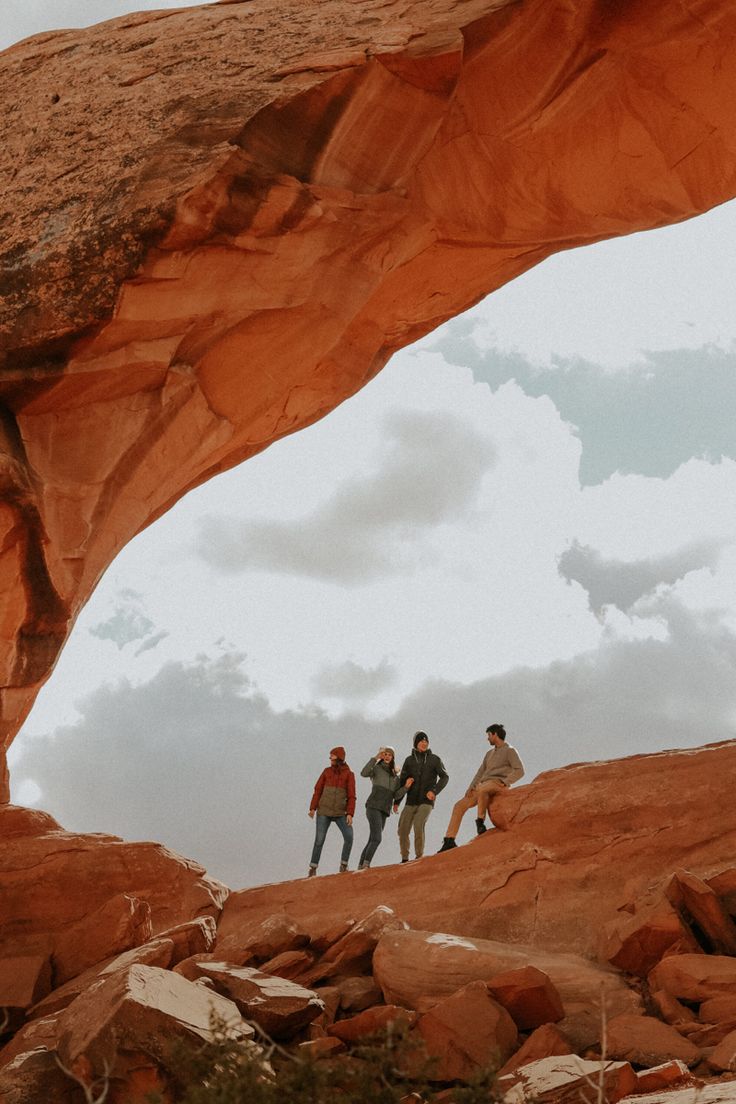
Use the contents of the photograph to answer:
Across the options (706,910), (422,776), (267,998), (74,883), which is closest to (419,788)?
(422,776)

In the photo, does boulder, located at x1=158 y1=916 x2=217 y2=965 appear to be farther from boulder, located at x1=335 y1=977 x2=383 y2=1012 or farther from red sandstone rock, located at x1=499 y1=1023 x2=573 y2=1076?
red sandstone rock, located at x1=499 y1=1023 x2=573 y2=1076

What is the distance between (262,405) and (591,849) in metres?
5.99

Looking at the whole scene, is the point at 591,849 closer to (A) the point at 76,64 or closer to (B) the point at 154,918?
(B) the point at 154,918

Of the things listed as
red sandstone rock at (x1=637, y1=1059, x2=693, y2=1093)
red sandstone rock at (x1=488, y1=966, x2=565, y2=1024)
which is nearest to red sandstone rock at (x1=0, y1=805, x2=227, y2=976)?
red sandstone rock at (x1=488, y1=966, x2=565, y2=1024)

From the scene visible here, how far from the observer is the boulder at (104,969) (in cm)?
988

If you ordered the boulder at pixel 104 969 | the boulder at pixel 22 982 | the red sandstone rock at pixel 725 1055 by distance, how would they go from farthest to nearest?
the boulder at pixel 22 982 → the boulder at pixel 104 969 → the red sandstone rock at pixel 725 1055

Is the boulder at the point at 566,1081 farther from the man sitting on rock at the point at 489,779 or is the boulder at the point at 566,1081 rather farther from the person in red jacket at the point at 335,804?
the person in red jacket at the point at 335,804

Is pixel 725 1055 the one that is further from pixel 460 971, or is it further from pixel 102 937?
pixel 102 937

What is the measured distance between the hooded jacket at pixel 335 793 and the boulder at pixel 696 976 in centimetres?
550

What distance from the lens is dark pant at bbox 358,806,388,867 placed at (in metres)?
14.2

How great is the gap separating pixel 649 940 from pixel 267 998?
295 centimetres

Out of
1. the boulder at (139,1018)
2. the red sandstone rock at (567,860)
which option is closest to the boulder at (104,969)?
the boulder at (139,1018)

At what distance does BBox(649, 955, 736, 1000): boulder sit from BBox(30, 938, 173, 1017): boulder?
3728 millimetres

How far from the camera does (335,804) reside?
46.6ft
